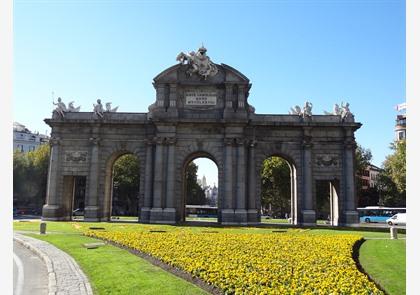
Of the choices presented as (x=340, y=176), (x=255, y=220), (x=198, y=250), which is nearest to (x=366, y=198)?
(x=340, y=176)

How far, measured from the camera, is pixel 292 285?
44.3ft

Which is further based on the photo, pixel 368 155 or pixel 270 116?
pixel 368 155

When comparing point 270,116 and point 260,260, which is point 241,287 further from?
point 270,116

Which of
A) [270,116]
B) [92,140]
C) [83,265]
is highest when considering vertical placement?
[270,116]

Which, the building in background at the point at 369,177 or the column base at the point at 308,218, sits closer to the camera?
the column base at the point at 308,218

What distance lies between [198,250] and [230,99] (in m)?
27.3

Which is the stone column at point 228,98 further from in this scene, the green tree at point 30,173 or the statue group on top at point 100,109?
the green tree at point 30,173

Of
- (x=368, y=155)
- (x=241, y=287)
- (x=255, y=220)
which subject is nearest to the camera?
(x=241, y=287)

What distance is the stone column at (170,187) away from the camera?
142 feet

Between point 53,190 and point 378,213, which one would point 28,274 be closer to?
point 53,190

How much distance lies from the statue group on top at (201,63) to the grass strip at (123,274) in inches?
1105

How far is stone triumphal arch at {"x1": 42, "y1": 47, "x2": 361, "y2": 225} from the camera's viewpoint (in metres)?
44.4

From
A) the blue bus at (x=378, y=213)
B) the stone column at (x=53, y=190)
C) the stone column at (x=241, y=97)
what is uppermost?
the stone column at (x=241, y=97)

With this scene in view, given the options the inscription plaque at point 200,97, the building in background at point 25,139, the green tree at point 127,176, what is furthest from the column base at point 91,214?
the building in background at point 25,139
